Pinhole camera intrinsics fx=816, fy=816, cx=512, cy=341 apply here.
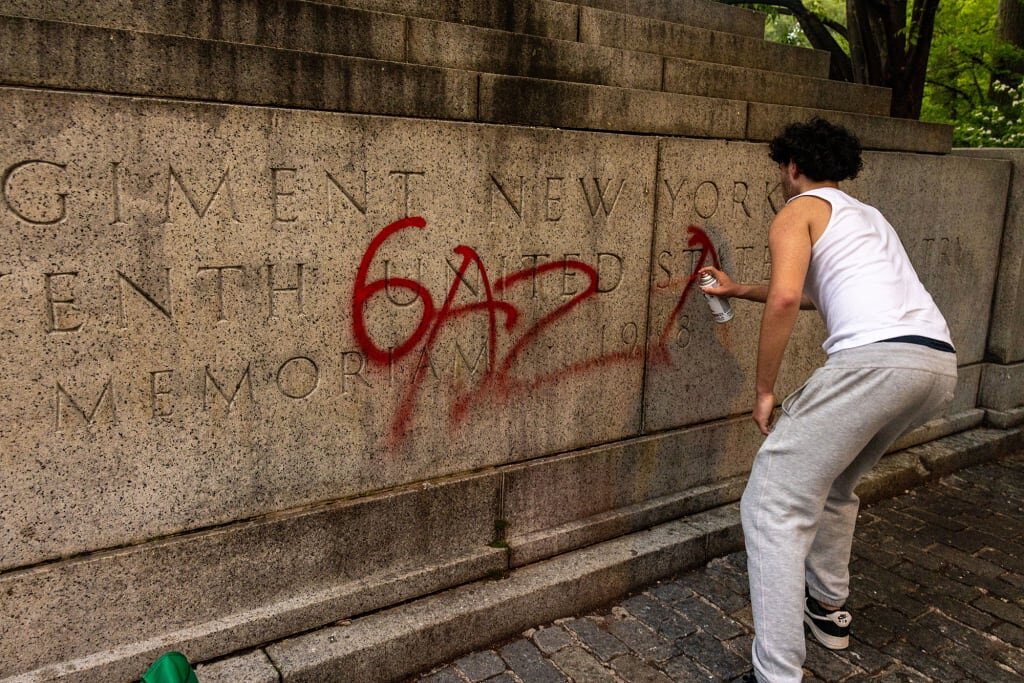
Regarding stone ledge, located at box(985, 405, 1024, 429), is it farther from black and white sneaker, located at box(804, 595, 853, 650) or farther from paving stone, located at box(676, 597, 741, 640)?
paving stone, located at box(676, 597, 741, 640)

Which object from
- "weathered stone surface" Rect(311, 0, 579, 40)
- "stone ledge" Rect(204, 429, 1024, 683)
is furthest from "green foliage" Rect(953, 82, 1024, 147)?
"stone ledge" Rect(204, 429, 1024, 683)

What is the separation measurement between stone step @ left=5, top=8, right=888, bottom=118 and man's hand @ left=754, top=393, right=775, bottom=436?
1.66 metres

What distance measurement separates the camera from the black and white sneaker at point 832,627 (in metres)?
3.32

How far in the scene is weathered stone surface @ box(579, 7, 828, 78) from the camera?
3.90 m

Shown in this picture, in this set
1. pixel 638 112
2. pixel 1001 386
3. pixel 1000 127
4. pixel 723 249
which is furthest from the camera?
pixel 1000 127

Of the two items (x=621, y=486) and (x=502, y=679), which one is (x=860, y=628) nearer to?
(x=621, y=486)

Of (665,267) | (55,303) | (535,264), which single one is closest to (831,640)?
(665,267)

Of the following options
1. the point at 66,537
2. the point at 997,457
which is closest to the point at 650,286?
the point at 66,537

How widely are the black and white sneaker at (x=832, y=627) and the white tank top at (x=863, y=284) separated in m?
1.18

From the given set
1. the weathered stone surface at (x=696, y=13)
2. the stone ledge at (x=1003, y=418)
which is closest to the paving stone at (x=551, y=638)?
the weathered stone surface at (x=696, y=13)

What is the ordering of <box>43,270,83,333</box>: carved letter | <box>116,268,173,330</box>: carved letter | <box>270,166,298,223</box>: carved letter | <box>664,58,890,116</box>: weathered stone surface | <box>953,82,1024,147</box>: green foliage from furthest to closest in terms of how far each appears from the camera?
<box>953,82,1024,147</box>: green foliage, <box>664,58,890,116</box>: weathered stone surface, <box>270,166,298,223</box>: carved letter, <box>116,268,173,330</box>: carved letter, <box>43,270,83,333</box>: carved letter

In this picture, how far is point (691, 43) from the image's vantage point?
4.26 m

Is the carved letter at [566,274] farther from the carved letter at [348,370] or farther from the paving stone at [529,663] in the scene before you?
the paving stone at [529,663]

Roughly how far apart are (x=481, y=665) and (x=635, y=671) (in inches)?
23.4
